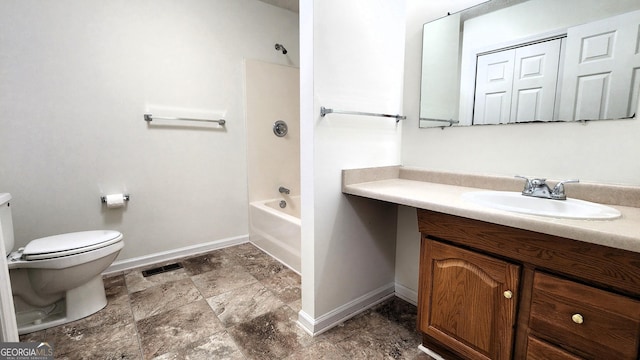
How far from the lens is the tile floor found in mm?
1383

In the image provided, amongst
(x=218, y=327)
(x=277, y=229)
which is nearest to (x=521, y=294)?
(x=218, y=327)

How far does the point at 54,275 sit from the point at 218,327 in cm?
93

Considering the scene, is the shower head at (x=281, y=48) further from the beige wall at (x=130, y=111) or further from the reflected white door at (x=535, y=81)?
the reflected white door at (x=535, y=81)

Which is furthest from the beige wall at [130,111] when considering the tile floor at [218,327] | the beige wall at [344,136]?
the beige wall at [344,136]

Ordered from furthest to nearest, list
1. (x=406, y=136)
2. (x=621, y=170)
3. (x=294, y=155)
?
1. (x=294, y=155)
2. (x=406, y=136)
3. (x=621, y=170)

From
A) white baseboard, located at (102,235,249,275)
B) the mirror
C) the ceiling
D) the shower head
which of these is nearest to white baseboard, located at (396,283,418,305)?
the mirror

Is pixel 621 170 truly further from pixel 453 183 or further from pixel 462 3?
pixel 462 3

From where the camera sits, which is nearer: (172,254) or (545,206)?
(545,206)

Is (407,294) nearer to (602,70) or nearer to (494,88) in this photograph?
(494,88)

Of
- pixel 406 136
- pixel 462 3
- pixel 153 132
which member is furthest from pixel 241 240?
pixel 462 3

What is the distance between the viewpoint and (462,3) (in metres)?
1.49

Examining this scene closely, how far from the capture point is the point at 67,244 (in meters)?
1.58

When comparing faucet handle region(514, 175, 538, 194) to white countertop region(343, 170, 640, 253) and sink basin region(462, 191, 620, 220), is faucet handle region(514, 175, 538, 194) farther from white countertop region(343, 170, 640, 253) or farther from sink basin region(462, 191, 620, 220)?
white countertop region(343, 170, 640, 253)

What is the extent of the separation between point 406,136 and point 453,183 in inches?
17.1
